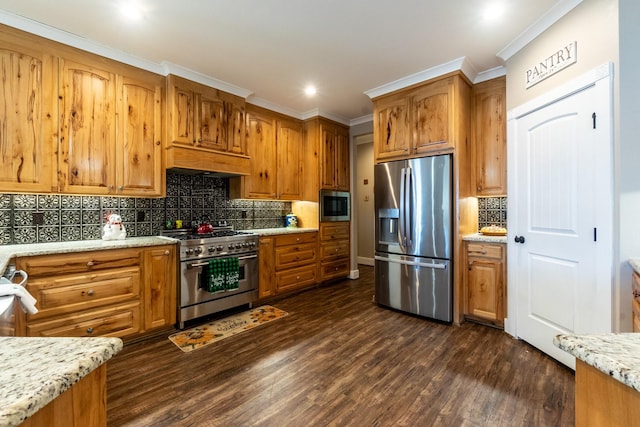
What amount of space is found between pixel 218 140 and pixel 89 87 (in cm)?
121

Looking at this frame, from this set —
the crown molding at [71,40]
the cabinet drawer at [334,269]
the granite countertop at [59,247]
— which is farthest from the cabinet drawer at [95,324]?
the cabinet drawer at [334,269]

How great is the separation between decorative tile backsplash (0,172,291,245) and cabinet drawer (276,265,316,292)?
2.98 feet

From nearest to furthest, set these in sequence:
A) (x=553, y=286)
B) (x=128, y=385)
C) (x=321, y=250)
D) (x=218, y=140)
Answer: (x=128, y=385)
(x=553, y=286)
(x=218, y=140)
(x=321, y=250)

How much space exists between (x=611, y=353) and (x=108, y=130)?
3.52 m

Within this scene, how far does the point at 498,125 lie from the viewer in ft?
9.98

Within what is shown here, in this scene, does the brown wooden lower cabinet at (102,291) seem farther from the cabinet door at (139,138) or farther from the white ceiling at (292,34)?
the white ceiling at (292,34)

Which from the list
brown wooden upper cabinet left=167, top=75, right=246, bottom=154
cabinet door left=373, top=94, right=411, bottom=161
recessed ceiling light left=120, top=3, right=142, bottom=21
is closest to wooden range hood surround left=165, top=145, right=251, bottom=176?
brown wooden upper cabinet left=167, top=75, right=246, bottom=154

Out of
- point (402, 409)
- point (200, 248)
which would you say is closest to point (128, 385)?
point (200, 248)

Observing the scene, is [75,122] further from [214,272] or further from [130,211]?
[214,272]

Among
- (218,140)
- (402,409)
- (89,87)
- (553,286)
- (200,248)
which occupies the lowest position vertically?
(402,409)

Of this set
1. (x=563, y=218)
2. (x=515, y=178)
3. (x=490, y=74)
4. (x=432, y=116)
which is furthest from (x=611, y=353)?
(x=490, y=74)

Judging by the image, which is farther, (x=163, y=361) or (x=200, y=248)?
(x=200, y=248)

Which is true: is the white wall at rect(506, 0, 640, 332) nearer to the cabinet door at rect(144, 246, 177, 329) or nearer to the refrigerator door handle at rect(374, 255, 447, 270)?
the refrigerator door handle at rect(374, 255, 447, 270)

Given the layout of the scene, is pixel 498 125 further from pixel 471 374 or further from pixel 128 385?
pixel 128 385
